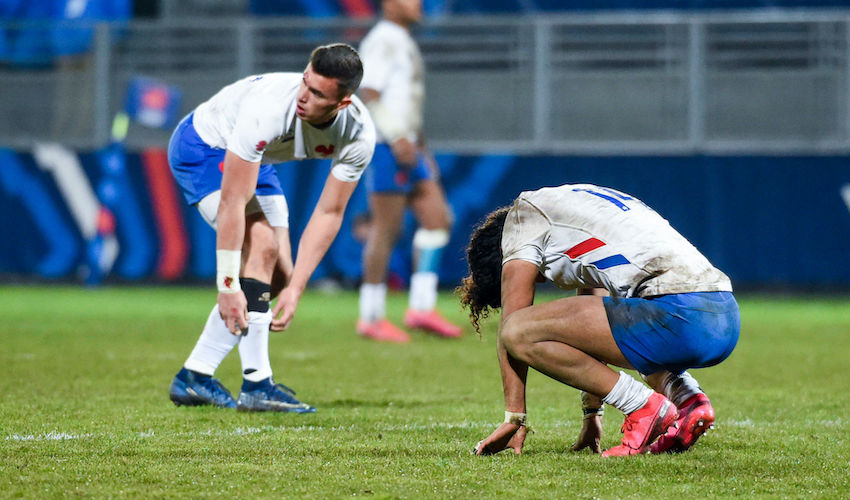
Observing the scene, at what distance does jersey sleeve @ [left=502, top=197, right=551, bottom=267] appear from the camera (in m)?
4.60

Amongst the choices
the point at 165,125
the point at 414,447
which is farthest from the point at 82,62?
the point at 414,447

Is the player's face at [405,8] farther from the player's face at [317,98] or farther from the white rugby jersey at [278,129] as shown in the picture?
the player's face at [317,98]

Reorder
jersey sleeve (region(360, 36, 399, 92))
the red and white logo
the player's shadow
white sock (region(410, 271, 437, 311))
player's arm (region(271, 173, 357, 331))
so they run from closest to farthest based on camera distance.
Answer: player's arm (region(271, 173, 357, 331)), the red and white logo, the player's shadow, jersey sleeve (region(360, 36, 399, 92)), white sock (region(410, 271, 437, 311))

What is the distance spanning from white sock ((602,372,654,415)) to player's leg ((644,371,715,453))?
17 centimetres

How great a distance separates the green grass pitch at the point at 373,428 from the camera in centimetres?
406

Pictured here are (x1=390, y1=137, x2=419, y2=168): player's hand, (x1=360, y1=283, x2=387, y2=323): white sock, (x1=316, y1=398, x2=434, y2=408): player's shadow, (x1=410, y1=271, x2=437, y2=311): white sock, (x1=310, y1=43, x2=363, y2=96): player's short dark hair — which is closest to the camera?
(x1=310, y1=43, x2=363, y2=96): player's short dark hair

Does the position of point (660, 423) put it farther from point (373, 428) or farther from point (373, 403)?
point (373, 403)

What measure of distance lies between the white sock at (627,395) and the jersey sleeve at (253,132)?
1.84 metres

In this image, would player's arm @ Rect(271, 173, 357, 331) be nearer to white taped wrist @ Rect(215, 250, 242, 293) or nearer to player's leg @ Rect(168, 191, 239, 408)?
white taped wrist @ Rect(215, 250, 242, 293)

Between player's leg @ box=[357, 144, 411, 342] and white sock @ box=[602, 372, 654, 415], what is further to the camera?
player's leg @ box=[357, 144, 411, 342]

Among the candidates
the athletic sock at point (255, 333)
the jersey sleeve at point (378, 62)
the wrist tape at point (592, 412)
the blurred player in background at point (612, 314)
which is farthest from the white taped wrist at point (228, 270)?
the jersey sleeve at point (378, 62)

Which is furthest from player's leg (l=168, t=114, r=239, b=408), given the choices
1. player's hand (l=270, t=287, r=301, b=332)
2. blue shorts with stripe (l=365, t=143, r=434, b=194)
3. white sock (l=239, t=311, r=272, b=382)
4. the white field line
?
blue shorts with stripe (l=365, t=143, r=434, b=194)

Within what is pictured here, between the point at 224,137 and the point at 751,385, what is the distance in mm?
3280

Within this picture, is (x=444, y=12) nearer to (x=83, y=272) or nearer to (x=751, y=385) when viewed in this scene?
(x=83, y=272)
